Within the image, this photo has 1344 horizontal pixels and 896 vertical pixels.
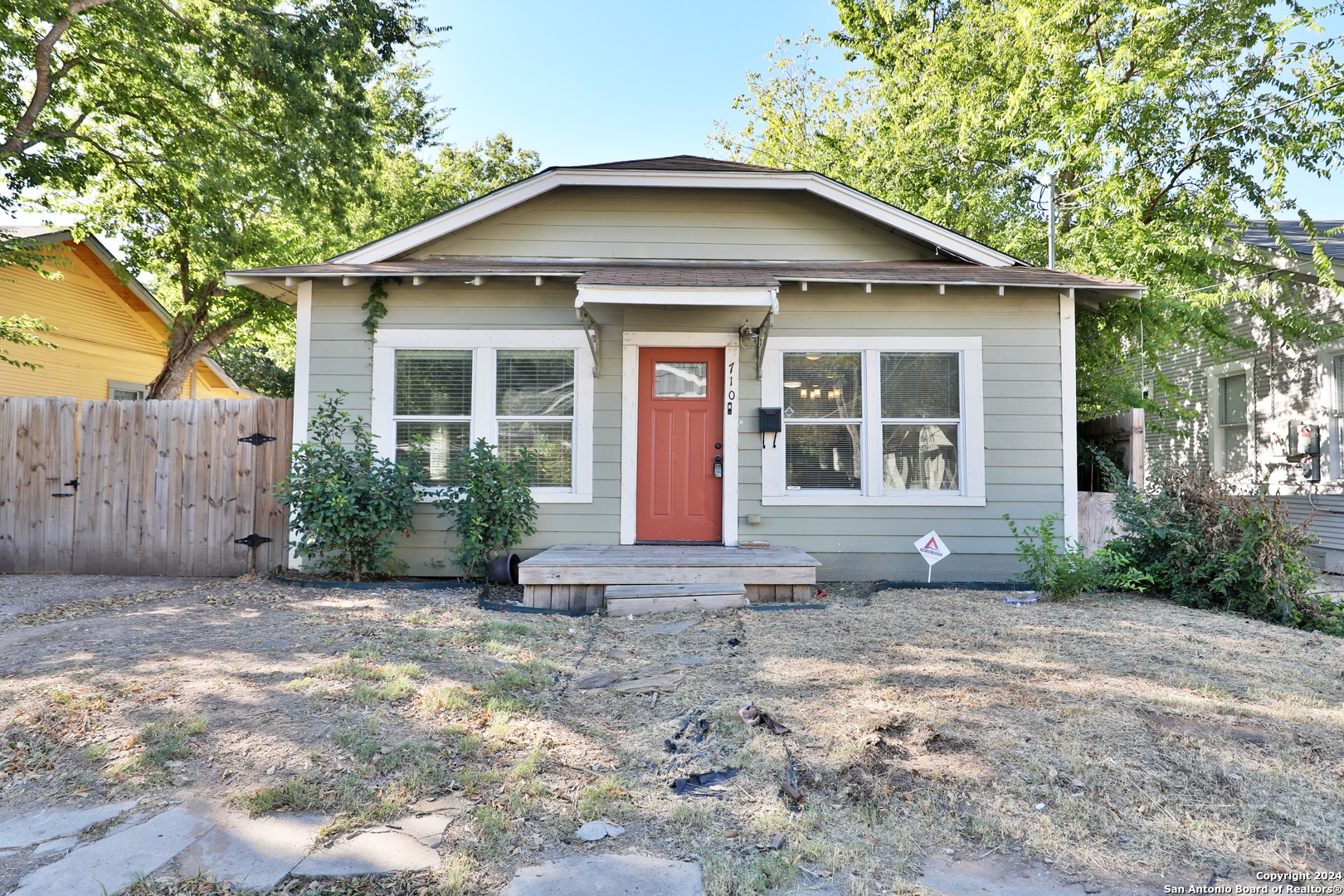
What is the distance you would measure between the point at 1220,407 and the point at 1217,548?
20.6 feet

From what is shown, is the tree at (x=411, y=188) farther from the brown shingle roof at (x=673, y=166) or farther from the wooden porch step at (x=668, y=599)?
the wooden porch step at (x=668, y=599)

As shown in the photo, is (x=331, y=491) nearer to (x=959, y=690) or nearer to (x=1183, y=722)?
(x=959, y=690)

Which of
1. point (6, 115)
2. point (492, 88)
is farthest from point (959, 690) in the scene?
point (492, 88)

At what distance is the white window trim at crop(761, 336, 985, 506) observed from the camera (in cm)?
673

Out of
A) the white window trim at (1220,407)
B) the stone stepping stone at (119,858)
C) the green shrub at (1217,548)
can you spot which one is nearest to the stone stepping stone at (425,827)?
the stone stepping stone at (119,858)

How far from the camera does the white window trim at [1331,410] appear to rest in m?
8.56

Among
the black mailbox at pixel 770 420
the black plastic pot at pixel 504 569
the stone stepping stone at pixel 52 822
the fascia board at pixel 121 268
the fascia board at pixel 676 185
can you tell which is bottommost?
the stone stepping stone at pixel 52 822

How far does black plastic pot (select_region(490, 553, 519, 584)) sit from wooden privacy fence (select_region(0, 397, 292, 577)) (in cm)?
220

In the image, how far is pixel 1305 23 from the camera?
8812 millimetres

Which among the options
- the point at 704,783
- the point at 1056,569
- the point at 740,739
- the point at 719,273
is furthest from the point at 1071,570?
the point at 704,783

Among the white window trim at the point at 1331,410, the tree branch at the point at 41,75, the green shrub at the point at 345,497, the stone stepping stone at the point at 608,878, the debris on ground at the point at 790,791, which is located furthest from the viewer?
the tree branch at the point at 41,75

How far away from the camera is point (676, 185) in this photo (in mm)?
7016

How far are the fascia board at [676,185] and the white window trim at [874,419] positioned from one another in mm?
1088

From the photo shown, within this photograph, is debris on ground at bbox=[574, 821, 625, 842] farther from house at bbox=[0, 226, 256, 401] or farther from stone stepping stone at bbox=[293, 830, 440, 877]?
house at bbox=[0, 226, 256, 401]
